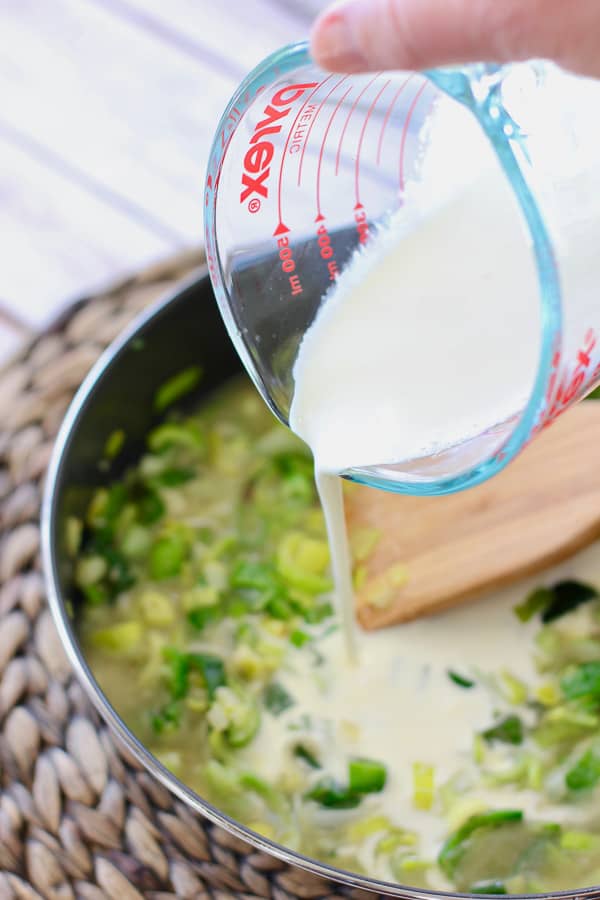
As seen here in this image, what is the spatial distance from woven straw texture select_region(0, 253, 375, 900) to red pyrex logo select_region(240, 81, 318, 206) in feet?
1.79

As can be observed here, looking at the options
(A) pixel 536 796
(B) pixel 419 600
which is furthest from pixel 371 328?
(A) pixel 536 796

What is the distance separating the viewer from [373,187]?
38.5 inches

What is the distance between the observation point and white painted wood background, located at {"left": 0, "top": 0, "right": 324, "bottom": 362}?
176cm

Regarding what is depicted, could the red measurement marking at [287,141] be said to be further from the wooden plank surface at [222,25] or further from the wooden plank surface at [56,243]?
the wooden plank surface at [222,25]

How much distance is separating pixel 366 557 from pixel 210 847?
1.38 feet

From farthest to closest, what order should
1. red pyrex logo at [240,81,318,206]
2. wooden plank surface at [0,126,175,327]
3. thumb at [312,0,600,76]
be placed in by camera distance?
wooden plank surface at [0,126,175,327] < red pyrex logo at [240,81,318,206] < thumb at [312,0,600,76]

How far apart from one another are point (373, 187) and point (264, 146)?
4.3 inches

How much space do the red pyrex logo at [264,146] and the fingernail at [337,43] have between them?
222 millimetres

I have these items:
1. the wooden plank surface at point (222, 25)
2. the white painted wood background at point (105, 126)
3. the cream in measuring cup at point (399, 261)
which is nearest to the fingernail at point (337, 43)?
the cream in measuring cup at point (399, 261)

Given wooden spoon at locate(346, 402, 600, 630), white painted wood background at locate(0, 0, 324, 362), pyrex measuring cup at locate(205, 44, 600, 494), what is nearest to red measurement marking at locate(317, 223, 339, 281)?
pyrex measuring cup at locate(205, 44, 600, 494)

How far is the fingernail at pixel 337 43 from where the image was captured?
0.65 m

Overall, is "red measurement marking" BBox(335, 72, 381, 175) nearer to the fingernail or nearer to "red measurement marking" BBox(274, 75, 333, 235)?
"red measurement marking" BBox(274, 75, 333, 235)

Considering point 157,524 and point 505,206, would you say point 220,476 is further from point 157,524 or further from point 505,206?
point 505,206

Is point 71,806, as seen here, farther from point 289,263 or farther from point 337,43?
point 337,43
